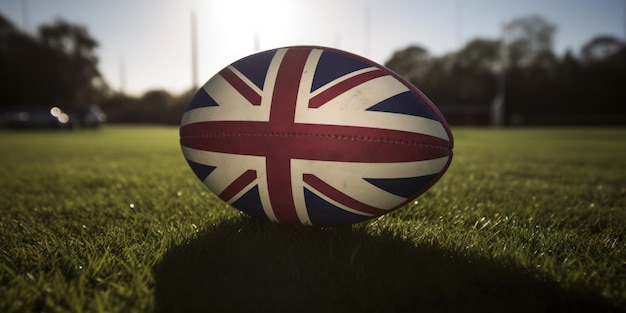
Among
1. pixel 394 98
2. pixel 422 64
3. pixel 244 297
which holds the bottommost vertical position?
pixel 244 297

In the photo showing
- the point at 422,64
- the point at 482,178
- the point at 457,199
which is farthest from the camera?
the point at 422,64

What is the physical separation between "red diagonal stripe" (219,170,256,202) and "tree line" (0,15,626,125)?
105ft

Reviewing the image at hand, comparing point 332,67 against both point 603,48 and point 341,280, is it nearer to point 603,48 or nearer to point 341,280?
point 341,280

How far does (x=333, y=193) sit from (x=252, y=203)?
401mm

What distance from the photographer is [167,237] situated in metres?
1.77

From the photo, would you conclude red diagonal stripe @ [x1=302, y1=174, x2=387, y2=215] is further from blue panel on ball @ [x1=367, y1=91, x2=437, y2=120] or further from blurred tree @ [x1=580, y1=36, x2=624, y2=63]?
Answer: blurred tree @ [x1=580, y1=36, x2=624, y2=63]

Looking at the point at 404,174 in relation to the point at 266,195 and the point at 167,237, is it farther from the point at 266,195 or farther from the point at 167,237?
the point at 167,237

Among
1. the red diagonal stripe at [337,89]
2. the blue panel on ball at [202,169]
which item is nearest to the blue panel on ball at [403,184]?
the red diagonal stripe at [337,89]

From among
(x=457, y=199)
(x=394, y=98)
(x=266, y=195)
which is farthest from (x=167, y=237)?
(x=457, y=199)

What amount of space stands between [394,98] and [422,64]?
49.5 metres

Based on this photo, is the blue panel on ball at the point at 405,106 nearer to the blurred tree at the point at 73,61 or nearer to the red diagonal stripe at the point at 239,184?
the red diagonal stripe at the point at 239,184

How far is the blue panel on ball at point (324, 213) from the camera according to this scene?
1.67 meters

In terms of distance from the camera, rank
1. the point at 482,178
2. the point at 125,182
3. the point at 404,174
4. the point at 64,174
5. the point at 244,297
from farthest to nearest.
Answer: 1. the point at 64,174
2. the point at 482,178
3. the point at 125,182
4. the point at 404,174
5. the point at 244,297

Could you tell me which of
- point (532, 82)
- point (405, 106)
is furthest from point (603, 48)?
point (405, 106)
